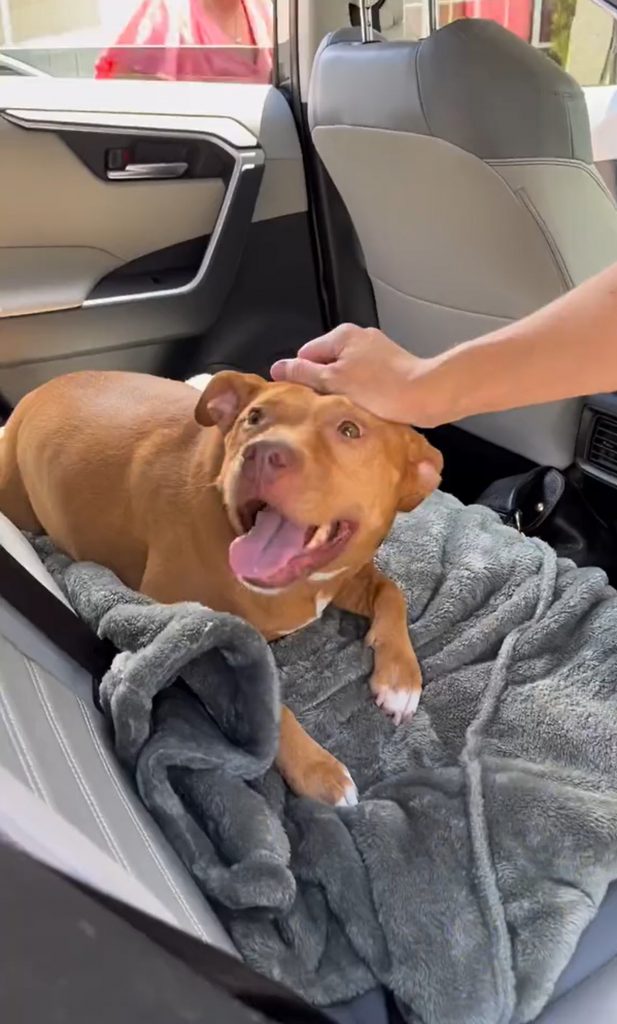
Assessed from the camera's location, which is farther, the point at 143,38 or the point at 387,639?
the point at 143,38

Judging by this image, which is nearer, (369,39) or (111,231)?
(369,39)

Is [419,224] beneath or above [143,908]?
beneath

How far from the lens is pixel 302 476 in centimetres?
138

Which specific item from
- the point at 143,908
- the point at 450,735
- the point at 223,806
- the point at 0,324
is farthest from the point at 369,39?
the point at 143,908

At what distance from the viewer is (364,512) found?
1.48 meters

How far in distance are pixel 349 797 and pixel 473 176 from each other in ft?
4.06

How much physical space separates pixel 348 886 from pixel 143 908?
1.97ft

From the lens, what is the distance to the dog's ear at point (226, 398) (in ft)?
5.08

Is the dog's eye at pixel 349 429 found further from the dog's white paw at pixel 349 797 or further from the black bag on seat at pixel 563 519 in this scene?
the black bag on seat at pixel 563 519

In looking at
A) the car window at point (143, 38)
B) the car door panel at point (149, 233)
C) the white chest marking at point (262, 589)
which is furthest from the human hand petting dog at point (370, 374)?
the car window at point (143, 38)

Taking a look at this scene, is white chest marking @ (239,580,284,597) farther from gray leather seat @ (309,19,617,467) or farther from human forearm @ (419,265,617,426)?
gray leather seat @ (309,19,617,467)

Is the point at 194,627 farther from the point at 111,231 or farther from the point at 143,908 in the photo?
the point at 111,231

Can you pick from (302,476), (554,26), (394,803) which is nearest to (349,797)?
(394,803)

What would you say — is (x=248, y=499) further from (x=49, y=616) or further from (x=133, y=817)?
(x=133, y=817)
